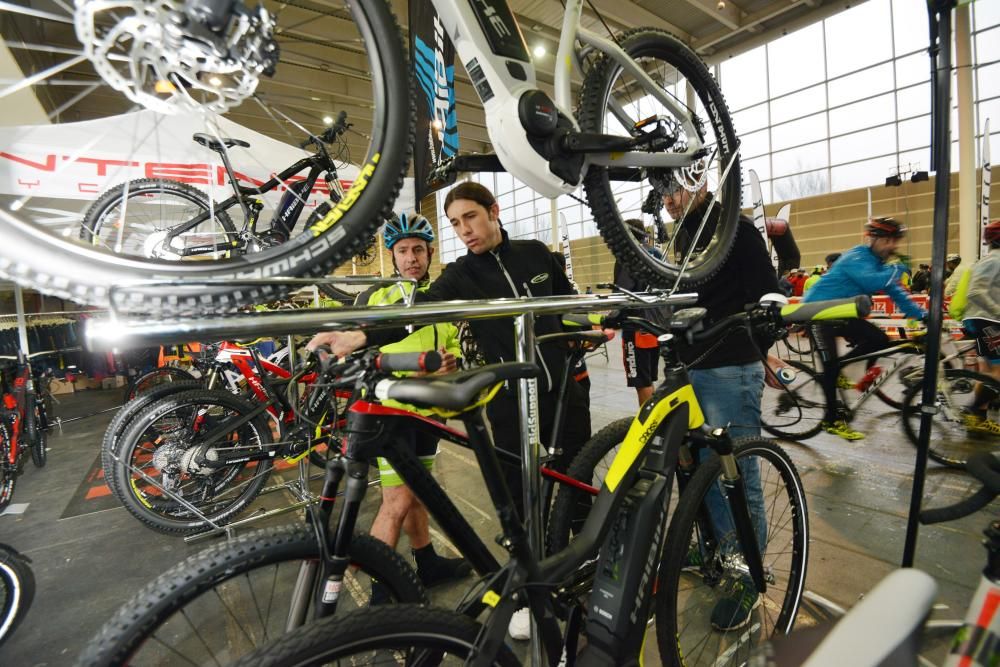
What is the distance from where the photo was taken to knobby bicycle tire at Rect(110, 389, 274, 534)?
2.40m

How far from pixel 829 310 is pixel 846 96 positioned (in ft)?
43.0

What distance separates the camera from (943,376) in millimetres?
3189

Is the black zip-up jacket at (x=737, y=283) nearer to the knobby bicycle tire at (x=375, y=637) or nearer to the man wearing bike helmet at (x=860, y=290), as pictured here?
the knobby bicycle tire at (x=375, y=637)

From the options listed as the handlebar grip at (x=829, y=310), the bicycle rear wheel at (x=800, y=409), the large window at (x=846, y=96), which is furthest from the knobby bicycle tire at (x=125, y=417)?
the large window at (x=846, y=96)

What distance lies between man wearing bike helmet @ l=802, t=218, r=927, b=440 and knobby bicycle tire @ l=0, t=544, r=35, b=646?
4590 millimetres

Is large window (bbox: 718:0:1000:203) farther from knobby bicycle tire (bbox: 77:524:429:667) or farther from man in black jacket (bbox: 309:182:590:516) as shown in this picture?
knobby bicycle tire (bbox: 77:524:429:667)

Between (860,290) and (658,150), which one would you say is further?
(860,290)

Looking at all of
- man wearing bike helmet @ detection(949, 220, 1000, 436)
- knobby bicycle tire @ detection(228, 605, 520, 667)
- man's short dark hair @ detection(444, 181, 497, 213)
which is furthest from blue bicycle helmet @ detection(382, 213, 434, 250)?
man wearing bike helmet @ detection(949, 220, 1000, 436)

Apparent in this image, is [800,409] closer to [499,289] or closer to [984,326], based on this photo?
[984,326]

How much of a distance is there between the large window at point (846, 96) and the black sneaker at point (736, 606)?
10043 millimetres

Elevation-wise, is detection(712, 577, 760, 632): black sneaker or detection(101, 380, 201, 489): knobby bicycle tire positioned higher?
detection(101, 380, 201, 489): knobby bicycle tire

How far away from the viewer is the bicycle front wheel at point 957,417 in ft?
10.3

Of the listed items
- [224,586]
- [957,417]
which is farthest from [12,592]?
[957,417]

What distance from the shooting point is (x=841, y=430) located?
3445mm
